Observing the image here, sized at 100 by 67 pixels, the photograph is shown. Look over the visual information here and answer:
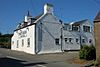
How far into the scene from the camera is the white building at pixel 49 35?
1641 inches

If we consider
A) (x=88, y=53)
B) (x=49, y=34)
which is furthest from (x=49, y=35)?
(x=88, y=53)

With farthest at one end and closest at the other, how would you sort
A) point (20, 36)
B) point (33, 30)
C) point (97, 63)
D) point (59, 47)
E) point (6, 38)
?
point (6, 38), point (20, 36), point (59, 47), point (33, 30), point (97, 63)

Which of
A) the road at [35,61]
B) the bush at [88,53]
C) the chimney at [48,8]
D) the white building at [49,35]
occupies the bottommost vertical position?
the road at [35,61]

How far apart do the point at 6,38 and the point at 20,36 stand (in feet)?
66.1

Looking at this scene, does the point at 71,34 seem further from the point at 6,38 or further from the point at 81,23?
the point at 6,38

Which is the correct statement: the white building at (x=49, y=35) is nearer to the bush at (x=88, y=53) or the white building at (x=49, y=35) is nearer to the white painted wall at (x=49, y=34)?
the white painted wall at (x=49, y=34)

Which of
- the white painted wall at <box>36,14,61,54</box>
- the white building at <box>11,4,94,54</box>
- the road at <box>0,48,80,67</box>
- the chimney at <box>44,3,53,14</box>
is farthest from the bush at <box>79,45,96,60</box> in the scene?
the chimney at <box>44,3,53,14</box>

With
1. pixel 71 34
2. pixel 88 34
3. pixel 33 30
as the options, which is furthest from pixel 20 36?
pixel 88 34

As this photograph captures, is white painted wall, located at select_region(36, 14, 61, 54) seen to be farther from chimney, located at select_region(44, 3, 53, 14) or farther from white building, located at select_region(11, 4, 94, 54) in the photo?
chimney, located at select_region(44, 3, 53, 14)

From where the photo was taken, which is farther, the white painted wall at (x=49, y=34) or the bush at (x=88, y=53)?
the white painted wall at (x=49, y=34)

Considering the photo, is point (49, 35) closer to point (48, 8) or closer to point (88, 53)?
point (48, 8)

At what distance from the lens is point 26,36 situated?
4441 centimetres

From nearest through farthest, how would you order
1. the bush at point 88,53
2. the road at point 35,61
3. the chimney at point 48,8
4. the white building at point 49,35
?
1. the road at point 35,61
2. the bush at point 88,53
3. the white building at point 49,35
4. the chimney at point 48,8

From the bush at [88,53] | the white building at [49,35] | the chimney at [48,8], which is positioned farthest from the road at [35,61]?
the chimney at [48,8]
